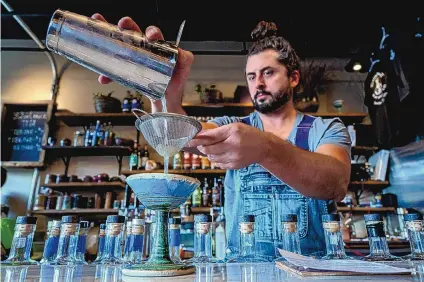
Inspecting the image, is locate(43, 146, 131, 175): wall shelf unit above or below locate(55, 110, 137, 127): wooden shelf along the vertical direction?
below

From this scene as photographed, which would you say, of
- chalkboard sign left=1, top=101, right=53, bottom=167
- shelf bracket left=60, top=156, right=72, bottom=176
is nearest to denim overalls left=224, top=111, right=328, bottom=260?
shelf bracket left=60, top=156, right=72, bottom=176

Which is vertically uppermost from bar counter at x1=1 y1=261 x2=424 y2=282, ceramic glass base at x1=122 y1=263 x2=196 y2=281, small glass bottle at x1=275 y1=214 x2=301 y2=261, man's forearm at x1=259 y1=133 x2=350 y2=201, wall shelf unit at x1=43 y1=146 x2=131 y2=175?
wall shelf unit at x1=43 y1=146 x2=131 y2=175

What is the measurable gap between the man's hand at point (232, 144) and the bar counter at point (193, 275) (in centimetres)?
28

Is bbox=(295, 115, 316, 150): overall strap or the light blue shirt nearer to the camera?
the light blue shirt

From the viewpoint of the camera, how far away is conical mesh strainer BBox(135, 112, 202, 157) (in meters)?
0.80

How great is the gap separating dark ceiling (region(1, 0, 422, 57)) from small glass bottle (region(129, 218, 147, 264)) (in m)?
2.62

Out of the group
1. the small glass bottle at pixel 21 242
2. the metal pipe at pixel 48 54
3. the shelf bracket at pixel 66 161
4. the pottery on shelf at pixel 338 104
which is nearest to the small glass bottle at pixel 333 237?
the small glass bottle at pixel 21 242

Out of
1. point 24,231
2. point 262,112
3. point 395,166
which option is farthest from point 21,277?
point 395,166

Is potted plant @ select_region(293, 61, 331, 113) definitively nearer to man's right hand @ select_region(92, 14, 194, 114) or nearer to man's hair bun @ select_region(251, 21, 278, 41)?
man's hair bun @ select_region(251, 21, 278, 41)

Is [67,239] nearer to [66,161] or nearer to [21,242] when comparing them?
[21,242]

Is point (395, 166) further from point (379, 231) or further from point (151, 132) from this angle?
point (151, 132)

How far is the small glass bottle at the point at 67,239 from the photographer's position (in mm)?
1008

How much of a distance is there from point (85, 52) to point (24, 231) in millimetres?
548

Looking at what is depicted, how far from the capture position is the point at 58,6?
3.48 m
